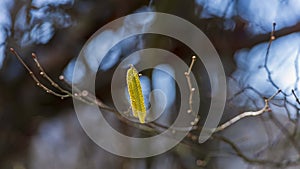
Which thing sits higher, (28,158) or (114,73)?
(114,73)

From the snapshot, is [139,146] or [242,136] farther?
[242,136]

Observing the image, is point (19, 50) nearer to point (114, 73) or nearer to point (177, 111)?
point (114, 73)

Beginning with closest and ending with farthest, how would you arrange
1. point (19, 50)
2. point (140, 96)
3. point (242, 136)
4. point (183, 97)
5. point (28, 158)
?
point (140, 96)
point (183, 97)
point (19, 50)
point (242, 136)
point (28, 158)

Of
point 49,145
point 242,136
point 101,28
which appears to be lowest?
point 242,136

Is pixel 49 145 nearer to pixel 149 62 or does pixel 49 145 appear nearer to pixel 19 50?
pixel 19 50

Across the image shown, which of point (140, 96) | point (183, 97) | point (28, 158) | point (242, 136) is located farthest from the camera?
point (28, 158)

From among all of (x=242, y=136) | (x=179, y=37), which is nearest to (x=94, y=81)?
(x=179, y=37)

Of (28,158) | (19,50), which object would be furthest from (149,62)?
(28,158)
